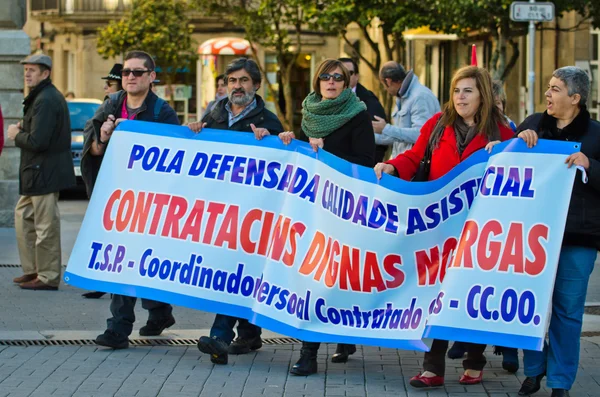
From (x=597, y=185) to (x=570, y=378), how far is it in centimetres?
103

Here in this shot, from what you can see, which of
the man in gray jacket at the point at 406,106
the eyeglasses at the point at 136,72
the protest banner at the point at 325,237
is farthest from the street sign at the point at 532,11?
the protest banner at the point at 325,237

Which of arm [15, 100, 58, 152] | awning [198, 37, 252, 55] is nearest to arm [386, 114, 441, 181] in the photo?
arm [15, 100, 58, 152]

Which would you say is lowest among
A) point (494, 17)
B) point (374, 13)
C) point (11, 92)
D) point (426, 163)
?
point (426, 163)

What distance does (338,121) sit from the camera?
309 inches

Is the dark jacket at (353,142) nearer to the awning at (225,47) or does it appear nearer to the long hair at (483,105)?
the long hair at (483,105)

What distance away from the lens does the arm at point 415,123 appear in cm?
1033

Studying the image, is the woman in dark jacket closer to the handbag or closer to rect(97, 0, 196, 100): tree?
the handbag

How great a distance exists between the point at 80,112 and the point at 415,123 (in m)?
14.4

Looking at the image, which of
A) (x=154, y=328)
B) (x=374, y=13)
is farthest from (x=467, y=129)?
(x=374, y=13)

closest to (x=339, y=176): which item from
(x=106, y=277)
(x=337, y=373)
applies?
(x=337, y=373)

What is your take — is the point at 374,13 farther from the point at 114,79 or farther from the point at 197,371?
the point at 197,371

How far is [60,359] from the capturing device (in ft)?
26.0

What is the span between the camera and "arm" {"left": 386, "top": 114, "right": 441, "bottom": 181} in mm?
7520

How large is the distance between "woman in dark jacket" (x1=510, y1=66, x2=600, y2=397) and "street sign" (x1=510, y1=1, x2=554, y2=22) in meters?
8.95
